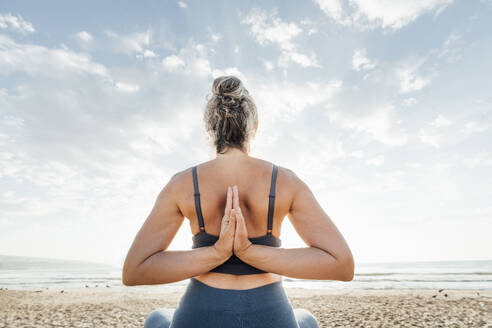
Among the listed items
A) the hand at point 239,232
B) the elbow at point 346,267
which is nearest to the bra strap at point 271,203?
the hand at point 239,232

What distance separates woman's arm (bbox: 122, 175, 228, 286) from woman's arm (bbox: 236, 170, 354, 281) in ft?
0.68

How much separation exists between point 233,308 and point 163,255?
0.45m

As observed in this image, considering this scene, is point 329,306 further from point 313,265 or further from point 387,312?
point 313,265

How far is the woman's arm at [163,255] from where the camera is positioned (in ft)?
4.76

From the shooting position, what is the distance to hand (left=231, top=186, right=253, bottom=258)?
4.62 ft

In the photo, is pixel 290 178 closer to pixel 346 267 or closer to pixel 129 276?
pixel 346 267

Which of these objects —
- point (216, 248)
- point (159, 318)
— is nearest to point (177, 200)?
point (216, 248)

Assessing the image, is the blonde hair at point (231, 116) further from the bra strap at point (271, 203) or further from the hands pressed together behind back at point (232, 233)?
the hands pressed together behind back at point (232, 233)

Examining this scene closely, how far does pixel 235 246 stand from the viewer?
57.1 inches

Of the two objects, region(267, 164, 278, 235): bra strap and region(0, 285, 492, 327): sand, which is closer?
region(267, 164, 278, 235): bra strap

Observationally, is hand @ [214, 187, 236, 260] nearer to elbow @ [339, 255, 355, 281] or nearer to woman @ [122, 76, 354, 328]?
woman @ [122, 76, 354, 328]

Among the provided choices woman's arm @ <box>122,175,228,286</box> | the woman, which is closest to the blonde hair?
the woman

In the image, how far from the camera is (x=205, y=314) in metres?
1.40

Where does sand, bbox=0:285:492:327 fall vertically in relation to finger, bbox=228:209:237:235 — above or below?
below
